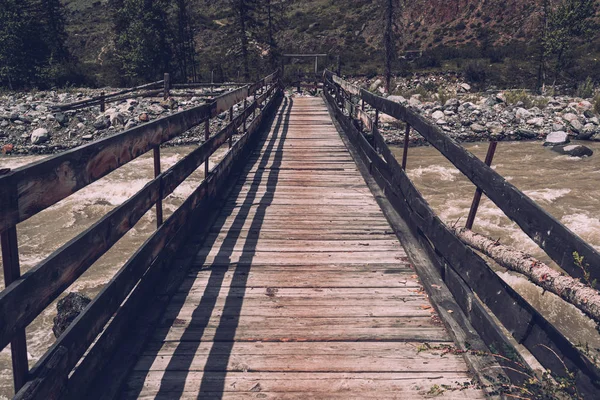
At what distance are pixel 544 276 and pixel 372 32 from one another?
2639 inches

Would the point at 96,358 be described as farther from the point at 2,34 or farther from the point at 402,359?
the point at 2,34

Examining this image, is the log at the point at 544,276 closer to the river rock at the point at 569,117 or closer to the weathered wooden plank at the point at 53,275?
the weathered wooden plank at the point at 53,275

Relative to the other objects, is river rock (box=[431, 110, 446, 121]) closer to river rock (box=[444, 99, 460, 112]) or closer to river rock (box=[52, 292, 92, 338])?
river rock (box=[444, 99, 460, 112])

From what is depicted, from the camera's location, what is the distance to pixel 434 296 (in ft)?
11.3

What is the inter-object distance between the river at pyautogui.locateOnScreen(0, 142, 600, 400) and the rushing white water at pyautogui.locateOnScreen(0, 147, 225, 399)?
15 mm

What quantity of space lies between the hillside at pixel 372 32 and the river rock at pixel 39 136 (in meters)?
28.2

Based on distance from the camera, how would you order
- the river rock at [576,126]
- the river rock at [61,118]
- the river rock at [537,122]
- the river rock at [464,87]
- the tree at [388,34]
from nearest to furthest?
the river rock at [576,126] < the river rock at [537,122] < the river rock at [61,118] < the tree at [388,34] < the river rock at [464,87]

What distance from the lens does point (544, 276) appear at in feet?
7.36

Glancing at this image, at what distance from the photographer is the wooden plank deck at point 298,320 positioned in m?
2.57

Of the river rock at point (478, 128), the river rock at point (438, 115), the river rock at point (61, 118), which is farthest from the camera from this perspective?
the river rock at point (438, 115)

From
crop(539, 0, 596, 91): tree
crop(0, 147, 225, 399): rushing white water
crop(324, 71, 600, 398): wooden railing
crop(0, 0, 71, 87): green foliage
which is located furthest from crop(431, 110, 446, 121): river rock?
crop(0, 0, 71, 87): green foliage

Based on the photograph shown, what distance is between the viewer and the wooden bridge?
1976 millimetres

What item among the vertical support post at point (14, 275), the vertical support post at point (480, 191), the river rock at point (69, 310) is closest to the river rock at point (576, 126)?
the vertical support post at point (480, 191)

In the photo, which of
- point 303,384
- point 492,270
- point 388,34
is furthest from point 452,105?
point 303,384
